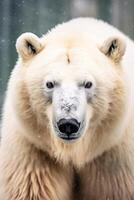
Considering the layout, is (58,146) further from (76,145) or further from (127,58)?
(127,58)

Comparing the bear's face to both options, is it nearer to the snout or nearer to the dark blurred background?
the snout

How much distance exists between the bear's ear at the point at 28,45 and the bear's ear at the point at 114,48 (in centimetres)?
43

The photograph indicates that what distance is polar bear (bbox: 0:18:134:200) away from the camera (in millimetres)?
5559

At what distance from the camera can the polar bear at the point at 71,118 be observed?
556 cm

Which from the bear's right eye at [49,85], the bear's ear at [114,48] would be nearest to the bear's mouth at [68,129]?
the bear's right eye at [49,85]

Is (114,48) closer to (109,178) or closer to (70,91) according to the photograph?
(70,91)

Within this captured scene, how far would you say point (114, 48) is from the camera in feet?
19.2

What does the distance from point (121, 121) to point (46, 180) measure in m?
0.71

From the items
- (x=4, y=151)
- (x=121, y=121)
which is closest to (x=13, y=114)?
(x=4, y=151)

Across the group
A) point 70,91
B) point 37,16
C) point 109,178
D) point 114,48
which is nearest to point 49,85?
point 70,91

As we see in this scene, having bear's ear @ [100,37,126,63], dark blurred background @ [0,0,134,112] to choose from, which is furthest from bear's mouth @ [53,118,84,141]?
dark blurred background @ [0,0,134,112]

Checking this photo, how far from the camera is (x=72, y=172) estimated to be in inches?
242

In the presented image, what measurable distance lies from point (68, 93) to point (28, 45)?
1.95 feet

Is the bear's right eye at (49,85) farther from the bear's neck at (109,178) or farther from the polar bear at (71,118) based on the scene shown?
the bear's neck at (109,178)
